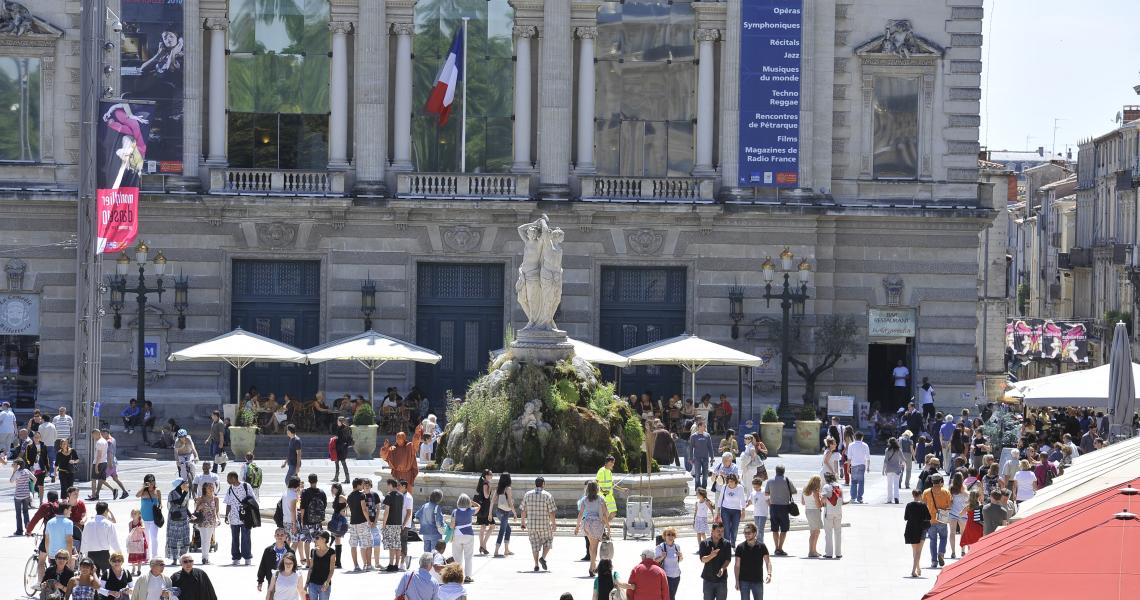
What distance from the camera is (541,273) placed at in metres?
36.7

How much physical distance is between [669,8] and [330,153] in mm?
9405

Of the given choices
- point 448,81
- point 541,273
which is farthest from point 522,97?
point 541,273

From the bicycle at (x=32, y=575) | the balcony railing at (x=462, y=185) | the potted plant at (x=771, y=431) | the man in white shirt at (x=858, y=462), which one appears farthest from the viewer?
the balcony railing at (x=462, y=185)

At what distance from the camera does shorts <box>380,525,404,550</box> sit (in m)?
29.3

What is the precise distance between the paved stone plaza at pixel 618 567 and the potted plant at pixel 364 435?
30.2 feet

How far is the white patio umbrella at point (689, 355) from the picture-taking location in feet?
159

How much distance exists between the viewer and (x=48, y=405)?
5262 centimetres

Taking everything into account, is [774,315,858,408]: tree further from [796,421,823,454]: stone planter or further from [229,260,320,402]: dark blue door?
[229,260,320,402]: dark blue door

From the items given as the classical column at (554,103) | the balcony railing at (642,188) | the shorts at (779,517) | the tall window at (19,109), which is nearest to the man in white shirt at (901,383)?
the balcony railing at (642,188)

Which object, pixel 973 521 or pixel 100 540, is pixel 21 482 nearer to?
pixel 100 540

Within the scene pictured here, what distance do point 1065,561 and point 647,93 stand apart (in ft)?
133

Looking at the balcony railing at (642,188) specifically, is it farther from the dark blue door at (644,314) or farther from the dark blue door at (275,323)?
the dark blue door at (275,323)

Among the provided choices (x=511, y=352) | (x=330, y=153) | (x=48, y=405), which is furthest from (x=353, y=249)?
(x=511, y=352)

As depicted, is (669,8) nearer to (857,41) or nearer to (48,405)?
(857,41)
